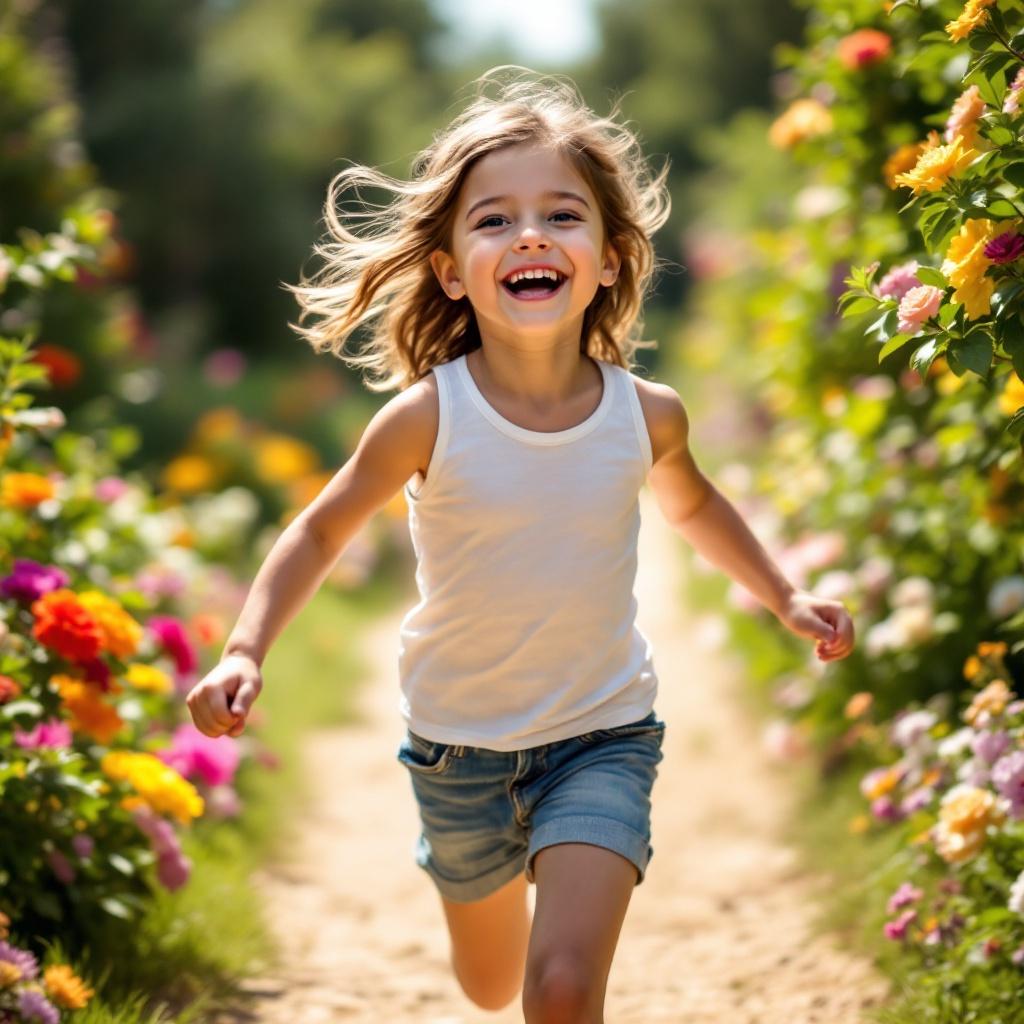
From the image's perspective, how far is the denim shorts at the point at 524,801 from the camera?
7.33 feet

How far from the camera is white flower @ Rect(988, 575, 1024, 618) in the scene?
10.5 feet

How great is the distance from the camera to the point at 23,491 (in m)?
3.36

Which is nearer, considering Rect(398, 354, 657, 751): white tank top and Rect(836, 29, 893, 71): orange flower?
Rect(398, 354, 657, 751): white tank top

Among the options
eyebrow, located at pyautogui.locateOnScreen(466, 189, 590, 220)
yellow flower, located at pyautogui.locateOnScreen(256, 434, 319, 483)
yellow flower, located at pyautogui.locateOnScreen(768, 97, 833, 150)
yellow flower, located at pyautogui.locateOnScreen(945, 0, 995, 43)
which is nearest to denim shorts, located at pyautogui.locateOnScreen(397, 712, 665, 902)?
eyebrow, located at pyautogui.locateOnScreen(466, 189, 590, 220)

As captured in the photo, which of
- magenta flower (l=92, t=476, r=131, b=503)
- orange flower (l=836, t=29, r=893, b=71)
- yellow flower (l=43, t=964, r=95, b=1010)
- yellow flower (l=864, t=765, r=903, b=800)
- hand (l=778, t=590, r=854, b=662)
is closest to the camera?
yellow flower (l=43, t=964, r=95, b=1010)

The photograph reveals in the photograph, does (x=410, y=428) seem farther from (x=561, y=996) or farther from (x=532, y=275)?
(x=561, y=996)

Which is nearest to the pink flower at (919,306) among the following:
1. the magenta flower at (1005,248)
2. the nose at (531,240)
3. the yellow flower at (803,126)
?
the magenta flower at (1005,248)

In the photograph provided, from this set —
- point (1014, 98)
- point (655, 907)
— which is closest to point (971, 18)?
point (1014, 98)

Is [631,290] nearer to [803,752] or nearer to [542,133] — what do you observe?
[542,133]

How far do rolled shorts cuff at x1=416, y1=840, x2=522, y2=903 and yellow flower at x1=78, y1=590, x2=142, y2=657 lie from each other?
75 centimetres

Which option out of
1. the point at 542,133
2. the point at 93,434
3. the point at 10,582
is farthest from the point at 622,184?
the point at 93,434

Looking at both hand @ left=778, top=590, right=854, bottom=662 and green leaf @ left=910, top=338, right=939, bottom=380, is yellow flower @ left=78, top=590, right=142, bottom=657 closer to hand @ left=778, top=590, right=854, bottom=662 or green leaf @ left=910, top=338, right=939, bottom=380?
hand @ left=778, top=590, right=854, bottom=662

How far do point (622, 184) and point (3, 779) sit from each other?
1.58m

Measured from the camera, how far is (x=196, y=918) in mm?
3213
